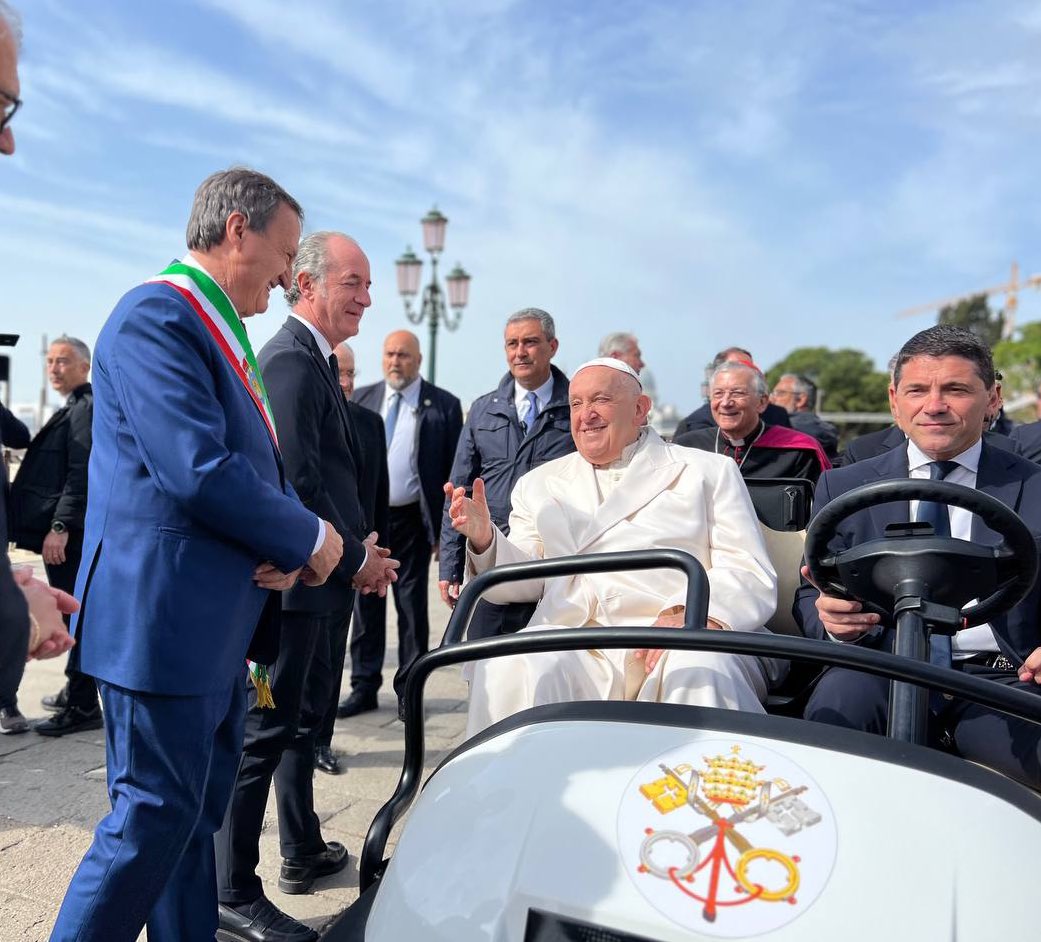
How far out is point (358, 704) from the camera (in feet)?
15.5

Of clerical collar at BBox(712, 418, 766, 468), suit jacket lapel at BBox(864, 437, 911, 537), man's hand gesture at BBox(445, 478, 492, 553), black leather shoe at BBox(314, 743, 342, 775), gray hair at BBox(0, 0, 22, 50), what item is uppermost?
gray hair at BBox(0, 0, 22, 50)

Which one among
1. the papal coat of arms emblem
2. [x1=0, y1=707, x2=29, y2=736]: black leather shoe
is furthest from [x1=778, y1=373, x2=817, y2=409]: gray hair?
the papal coat of arms emblem

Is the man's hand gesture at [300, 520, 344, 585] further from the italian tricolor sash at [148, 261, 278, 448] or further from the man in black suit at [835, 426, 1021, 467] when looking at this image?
the man in black suit at [835, 426, 1021, 467]

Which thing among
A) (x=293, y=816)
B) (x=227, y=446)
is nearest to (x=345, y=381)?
(x=293, y=816)

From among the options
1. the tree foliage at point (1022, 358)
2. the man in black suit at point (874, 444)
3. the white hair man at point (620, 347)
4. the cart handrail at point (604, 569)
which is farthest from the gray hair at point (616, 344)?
the tree foliage at point (1022, 358)

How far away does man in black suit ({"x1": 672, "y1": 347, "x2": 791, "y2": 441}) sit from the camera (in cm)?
532

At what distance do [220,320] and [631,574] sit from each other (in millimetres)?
1625

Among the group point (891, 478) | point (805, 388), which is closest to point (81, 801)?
point (891, 478)

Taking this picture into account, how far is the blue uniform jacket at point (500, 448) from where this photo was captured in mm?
4555

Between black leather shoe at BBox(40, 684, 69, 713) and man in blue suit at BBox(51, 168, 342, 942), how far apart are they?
2702 mm

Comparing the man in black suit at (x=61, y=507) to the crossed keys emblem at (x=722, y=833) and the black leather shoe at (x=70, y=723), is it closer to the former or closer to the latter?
the black leather shoe at (x=70, y=723)

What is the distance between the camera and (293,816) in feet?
9.02

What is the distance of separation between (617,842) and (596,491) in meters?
2.04

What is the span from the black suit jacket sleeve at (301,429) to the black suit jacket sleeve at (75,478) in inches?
85.9
